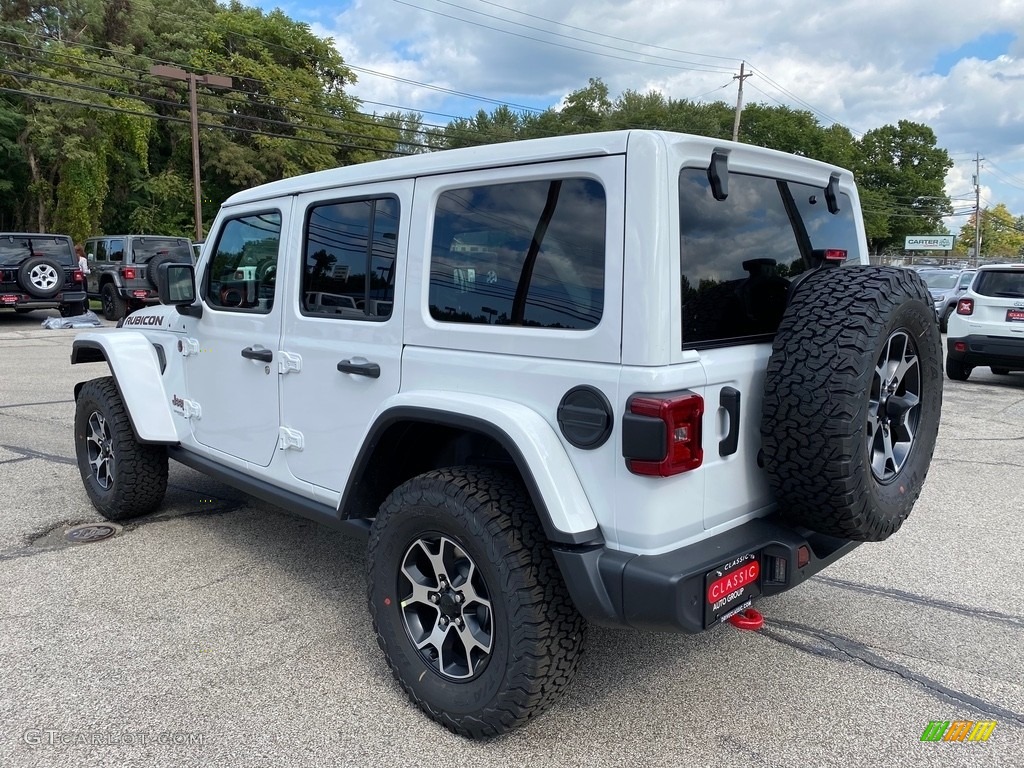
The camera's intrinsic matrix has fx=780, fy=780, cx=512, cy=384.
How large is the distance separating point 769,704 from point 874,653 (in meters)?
0.70

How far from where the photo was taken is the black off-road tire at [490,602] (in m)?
2.43

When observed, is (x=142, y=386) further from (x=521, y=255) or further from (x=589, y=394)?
(x=589, y=394)

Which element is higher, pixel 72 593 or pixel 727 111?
pixel 727 111

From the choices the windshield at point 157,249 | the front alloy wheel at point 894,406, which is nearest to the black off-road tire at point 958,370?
the front alloy wheel at point 894,406

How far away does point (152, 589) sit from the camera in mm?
3838

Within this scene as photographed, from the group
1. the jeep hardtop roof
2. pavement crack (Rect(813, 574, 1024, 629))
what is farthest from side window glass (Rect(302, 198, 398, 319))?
pavement crack (Rect(813, 574, 1024, 629))

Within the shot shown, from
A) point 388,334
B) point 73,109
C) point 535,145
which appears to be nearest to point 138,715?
point 388,334

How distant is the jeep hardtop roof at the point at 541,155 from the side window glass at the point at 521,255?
0.09 meters

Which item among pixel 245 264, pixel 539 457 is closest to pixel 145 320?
pixel 245 264

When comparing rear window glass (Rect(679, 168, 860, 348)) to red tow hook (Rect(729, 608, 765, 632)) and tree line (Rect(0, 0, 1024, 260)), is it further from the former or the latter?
tree line (Rect(0, 0, 1024, 260))

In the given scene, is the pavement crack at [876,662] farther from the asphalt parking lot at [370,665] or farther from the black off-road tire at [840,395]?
the black off-road tire at [840,395]

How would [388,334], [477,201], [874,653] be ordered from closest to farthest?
[477,201] → [388,334] → [874,653]

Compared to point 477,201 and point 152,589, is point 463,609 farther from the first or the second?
point 152,589

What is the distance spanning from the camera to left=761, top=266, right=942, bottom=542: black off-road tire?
2.39m
